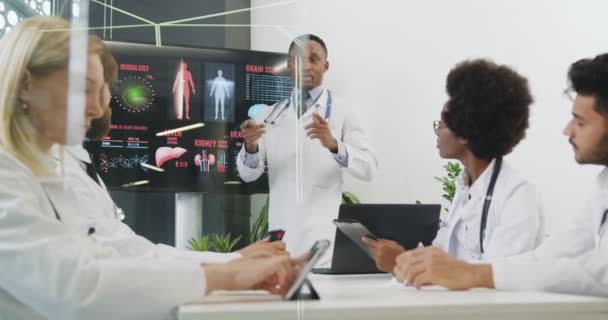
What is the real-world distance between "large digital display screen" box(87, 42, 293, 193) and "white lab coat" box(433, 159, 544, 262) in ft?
2.68

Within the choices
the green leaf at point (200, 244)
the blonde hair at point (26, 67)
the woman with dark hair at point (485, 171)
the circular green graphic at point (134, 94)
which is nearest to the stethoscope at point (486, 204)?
the woman with dark hair at point (485, 171)

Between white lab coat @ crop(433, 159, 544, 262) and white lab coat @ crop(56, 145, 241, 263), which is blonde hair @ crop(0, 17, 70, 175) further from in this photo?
white lab coat @ crop(433, 159, 544, 262)

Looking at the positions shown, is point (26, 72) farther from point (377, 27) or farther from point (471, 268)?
point (377, 27)

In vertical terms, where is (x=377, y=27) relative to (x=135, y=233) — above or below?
above

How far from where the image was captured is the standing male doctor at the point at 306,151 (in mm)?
1356

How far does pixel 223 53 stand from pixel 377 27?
39.5 inches

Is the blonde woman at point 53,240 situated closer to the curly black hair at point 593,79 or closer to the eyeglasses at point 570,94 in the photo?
the curly black hair at point 593,79

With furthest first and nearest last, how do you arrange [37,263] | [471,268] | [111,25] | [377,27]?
[377,27] → [471,268] → [111,25] → [37,263]

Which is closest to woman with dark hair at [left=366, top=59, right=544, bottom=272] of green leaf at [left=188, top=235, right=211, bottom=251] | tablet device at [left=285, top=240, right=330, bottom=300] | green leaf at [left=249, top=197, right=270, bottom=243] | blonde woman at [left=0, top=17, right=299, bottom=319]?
tablet device at [left=285, top=240, right=330, bottom=300]

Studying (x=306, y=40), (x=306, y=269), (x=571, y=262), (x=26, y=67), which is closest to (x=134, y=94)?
(x=26, y=67)

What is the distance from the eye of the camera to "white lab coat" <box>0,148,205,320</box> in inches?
41.6

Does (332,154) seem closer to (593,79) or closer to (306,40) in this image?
(306,40)

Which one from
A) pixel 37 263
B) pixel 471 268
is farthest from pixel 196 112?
pixel 471 268

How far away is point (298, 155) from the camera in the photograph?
4.83 ft
